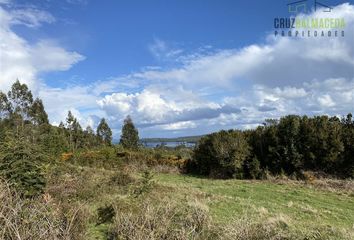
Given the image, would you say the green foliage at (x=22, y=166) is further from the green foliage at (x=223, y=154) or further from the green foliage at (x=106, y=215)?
the green foliage at (x=223, y=154)

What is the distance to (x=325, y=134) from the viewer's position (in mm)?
25719

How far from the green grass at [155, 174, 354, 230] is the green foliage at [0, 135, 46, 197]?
4889 millimetres

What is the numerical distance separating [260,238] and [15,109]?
4163 centimetres

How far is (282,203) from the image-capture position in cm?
1639

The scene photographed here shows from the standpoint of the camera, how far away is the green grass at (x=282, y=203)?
12.2 m

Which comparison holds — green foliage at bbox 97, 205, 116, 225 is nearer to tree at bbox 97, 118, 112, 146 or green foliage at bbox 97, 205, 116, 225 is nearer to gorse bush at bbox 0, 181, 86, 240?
gorse bush at bbox 0, 181, 86, 240

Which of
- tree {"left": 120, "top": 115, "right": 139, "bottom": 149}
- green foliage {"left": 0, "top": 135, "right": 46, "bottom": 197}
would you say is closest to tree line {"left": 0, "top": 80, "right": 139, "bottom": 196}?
tree {"left": 120, "top": 115, "right": 139, "bottom": 149}

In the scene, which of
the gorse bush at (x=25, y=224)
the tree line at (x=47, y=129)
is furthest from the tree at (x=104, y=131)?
the gorse bush at (x=25, y=224)

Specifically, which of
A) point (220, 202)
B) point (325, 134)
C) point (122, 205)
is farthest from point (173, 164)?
point (122, 205)

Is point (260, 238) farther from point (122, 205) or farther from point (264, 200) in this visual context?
point (264, 200)

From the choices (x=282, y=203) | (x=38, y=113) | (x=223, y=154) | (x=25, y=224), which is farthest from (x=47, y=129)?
(x=25, y=224)

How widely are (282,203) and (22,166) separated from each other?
32.9 ft

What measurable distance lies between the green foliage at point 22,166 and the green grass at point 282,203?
4.89 metres

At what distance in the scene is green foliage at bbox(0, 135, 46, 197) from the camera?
10906 mm
